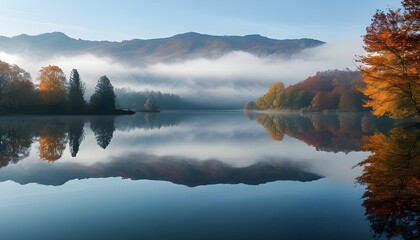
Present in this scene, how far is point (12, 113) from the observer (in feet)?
297

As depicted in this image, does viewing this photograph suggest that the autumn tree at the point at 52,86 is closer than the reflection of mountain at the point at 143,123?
No

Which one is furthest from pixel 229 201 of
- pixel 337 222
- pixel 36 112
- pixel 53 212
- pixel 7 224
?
pixel 36 112

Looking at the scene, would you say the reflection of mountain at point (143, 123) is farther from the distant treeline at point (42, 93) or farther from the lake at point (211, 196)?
the lake at point (211, 196)

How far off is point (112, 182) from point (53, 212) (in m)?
4.09

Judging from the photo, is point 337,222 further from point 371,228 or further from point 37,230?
point 37,230

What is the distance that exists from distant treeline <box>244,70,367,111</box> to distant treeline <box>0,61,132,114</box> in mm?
90015

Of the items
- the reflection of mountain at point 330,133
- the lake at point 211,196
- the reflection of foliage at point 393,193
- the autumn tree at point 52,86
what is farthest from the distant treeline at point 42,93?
the reflection of foliage at point 393,193

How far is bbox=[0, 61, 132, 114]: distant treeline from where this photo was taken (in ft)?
300

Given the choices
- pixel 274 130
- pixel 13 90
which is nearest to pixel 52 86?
pixel 13 90

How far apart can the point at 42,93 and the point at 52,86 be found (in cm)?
341

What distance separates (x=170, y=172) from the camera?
15648 millimetres

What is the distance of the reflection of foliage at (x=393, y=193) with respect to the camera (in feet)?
26.1

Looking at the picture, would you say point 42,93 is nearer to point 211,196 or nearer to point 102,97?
point 102,97

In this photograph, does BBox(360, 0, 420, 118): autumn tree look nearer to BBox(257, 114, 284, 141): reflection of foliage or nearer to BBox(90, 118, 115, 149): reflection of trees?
BBox(257, 114, 284, 141): reflection of foliage
